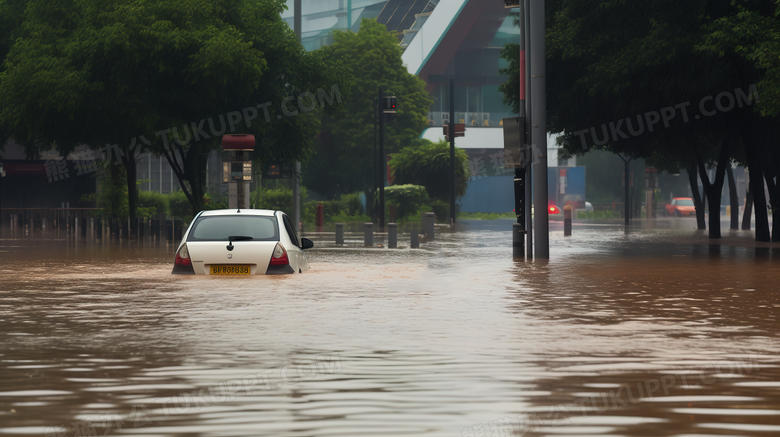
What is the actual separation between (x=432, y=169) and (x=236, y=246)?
50.7 m

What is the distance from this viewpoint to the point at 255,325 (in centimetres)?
1238

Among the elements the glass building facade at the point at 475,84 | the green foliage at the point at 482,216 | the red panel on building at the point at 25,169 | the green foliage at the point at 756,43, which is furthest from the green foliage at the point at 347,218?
the green foliage at the point at 756,43

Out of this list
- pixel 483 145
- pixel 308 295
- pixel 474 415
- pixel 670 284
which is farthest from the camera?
pixel 483 145

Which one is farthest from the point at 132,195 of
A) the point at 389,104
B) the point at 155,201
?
the point at 155,201

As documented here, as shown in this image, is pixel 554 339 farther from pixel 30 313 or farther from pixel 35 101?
pixel 35 101

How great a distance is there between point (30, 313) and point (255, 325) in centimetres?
318

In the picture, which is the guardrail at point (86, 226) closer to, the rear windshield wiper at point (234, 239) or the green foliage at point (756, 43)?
the green foliage at point (756, 43)

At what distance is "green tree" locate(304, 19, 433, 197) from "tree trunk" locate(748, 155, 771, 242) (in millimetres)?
38312

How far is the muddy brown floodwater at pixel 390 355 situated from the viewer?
7109 millimetres

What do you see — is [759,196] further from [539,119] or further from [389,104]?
[389,104]

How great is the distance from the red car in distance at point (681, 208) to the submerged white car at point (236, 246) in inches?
2912

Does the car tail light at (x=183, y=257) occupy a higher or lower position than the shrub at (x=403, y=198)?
lower

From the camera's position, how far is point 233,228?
18328mm

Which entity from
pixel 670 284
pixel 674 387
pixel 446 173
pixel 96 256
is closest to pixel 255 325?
pixel 674 387
